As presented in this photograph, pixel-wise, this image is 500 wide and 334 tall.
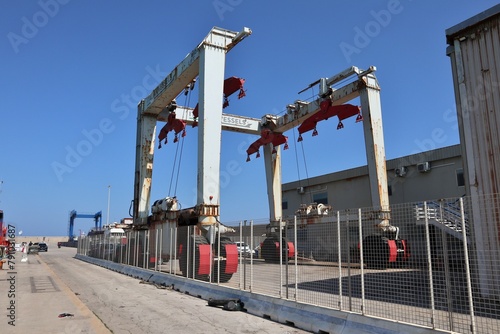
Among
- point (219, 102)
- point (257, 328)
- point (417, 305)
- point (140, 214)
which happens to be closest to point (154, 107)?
point (140, 214)

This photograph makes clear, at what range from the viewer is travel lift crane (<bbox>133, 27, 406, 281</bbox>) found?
1443 centimetres

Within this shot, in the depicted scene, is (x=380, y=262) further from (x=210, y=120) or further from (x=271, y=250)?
(x=210, y=120)

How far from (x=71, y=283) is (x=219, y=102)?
9.68 meters

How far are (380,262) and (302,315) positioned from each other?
7.28 feet

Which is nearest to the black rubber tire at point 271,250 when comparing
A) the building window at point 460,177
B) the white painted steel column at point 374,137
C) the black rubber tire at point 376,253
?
the black rubber tire at point 376,253

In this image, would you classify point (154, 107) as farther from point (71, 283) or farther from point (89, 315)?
point (89, 315)

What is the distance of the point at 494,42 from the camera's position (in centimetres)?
1047

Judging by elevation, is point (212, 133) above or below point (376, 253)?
above

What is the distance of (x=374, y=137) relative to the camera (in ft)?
62.1

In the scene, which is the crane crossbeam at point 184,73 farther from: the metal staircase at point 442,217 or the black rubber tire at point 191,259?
the metal staircase at point 442,217

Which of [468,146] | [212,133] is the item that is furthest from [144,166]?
[468,146]

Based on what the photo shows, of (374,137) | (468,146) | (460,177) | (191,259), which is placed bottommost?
(191,259)

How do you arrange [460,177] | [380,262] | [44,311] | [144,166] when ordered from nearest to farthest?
1. [380,262]
2. [44,311]
3. [144,166]
4. [460,177]

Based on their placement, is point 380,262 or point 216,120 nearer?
point 380,262
